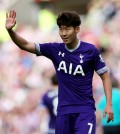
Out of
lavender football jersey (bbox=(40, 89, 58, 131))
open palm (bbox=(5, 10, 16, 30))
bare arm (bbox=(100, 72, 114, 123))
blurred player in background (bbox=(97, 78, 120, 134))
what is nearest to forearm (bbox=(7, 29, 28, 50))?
open palm (bbox=(5, 10, 16, 30))

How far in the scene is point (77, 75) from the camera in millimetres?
9016

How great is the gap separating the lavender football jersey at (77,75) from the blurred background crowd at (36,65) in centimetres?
265

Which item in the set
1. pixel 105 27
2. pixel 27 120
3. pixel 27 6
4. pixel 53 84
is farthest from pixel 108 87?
pixel 27 6

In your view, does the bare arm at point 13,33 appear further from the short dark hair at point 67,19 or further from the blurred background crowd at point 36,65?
the blurred background crowd at point 36,65

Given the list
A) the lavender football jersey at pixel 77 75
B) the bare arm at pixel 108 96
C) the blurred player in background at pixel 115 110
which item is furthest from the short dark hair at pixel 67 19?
the blurred player in background at pixel 115 110

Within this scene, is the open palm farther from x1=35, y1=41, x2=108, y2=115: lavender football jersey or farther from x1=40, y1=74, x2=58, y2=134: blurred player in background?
x1=40, y1=74, x2=58, y2=134: blurred player in background

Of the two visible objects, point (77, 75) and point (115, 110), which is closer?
point (77, 75)

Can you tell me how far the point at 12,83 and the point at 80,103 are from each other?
868 centimetres

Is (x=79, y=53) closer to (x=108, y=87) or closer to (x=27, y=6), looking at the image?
(x=108, y=87)

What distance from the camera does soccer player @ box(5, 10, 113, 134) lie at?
354 inches

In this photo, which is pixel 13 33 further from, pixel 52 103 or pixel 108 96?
pixel 52 103

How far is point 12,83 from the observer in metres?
17.6

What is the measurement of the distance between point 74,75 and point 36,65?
9.72 metres

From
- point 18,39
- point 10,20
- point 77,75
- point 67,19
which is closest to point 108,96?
point 77,75
